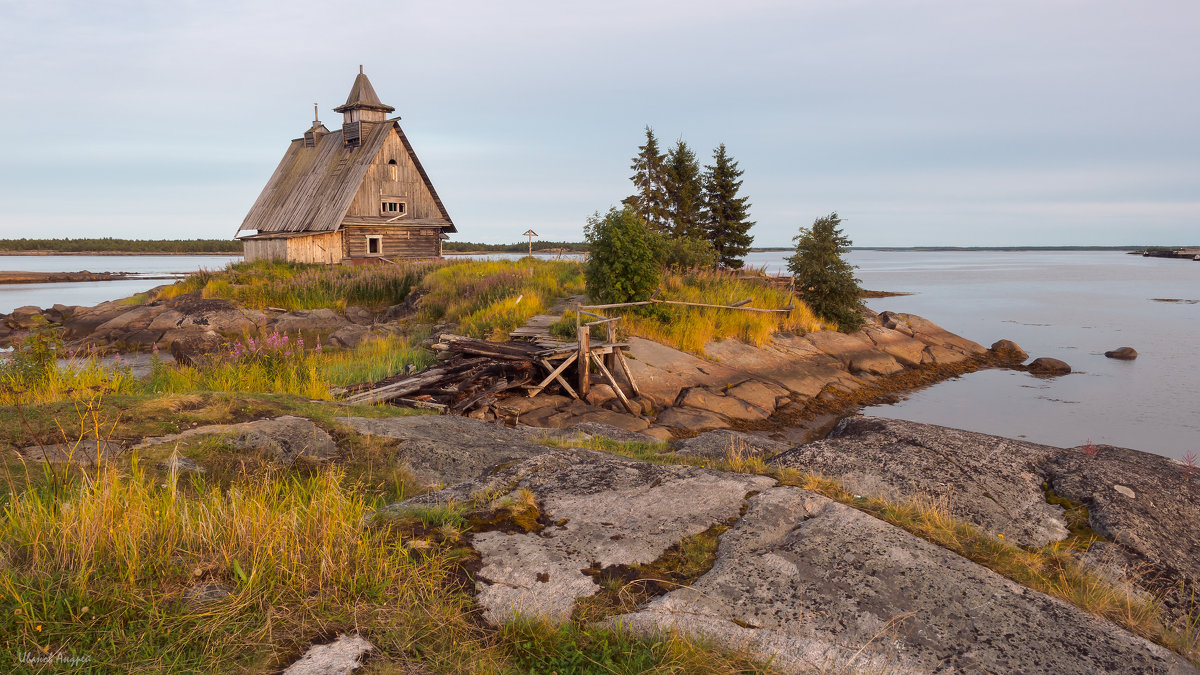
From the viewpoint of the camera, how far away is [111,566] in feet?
9.94

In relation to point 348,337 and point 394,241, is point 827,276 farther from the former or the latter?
point 394,241

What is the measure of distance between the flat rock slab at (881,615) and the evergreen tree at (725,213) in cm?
3798

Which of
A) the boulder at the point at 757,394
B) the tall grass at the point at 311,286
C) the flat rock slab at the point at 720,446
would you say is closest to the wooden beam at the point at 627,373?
the boulder at the point at 757,394

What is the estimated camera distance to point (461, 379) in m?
13.0

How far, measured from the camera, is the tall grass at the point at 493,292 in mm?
18000

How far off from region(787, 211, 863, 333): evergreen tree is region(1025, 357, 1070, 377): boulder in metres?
6.32

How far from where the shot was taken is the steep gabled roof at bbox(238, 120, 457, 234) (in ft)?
110

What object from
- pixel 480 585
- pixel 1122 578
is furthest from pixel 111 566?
Answer: pixel 1122 578

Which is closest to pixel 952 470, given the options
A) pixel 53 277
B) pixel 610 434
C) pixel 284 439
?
pixel 610 434

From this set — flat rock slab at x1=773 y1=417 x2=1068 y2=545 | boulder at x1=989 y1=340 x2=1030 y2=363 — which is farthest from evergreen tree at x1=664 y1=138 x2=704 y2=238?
flat rock slab at x1=773 y1=417 x2=1068 y2=545

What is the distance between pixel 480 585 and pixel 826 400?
1531cm

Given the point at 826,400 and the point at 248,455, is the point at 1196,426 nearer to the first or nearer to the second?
the point at 826,400

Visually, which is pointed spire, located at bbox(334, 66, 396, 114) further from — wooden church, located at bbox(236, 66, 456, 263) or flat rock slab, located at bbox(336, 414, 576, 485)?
flat rock slab, located at bbox(336, 414, 576, 485)

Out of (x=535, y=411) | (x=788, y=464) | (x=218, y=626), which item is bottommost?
(x=535, y=411)
